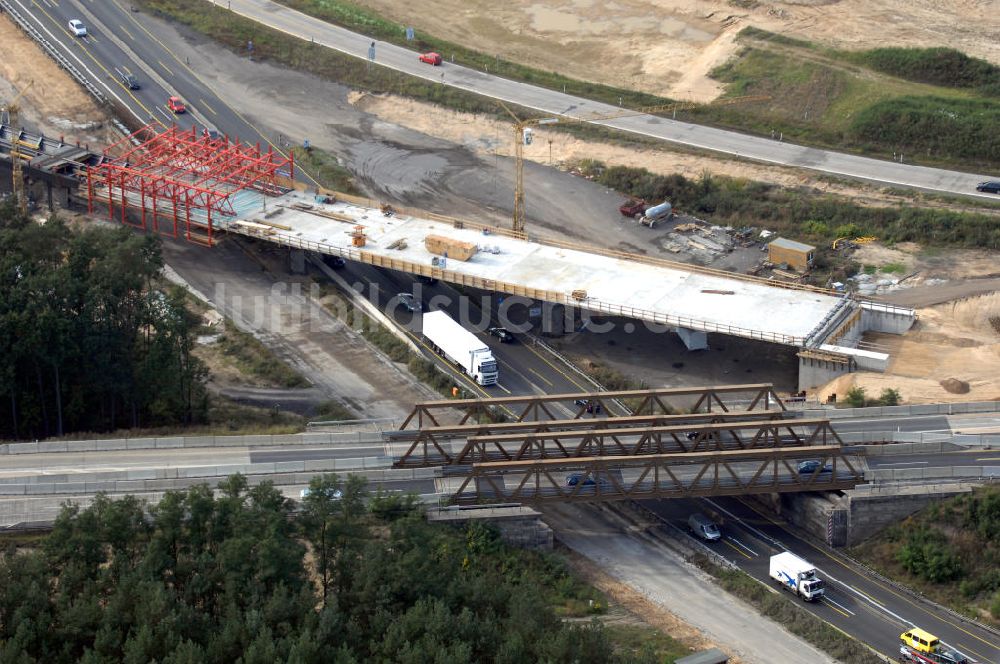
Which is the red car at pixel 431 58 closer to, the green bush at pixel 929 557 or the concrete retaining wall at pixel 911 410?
the concrete retaining wall at pixel 911 410

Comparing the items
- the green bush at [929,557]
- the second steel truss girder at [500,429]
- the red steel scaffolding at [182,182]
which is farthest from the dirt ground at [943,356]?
the red steel scaffolding at [182,182]

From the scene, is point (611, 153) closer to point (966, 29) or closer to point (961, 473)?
point (966, 29)

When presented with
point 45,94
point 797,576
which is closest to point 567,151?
point 45,94

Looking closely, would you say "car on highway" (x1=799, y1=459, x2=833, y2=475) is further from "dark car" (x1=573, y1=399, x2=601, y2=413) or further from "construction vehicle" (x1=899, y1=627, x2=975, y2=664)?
"dark car" (x1=573, y1=399, x2=601, y2=413)

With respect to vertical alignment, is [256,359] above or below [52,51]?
below

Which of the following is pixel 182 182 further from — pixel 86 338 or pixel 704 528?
pixel 704 528

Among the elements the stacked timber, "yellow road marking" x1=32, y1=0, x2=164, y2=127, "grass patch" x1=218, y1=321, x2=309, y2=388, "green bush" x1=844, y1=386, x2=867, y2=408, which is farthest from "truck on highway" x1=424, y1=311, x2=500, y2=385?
"yellow road marking" x1=32, y1=0, x2=164, y2=127

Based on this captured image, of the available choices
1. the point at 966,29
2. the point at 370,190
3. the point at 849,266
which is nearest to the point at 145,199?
the point at 370,190
